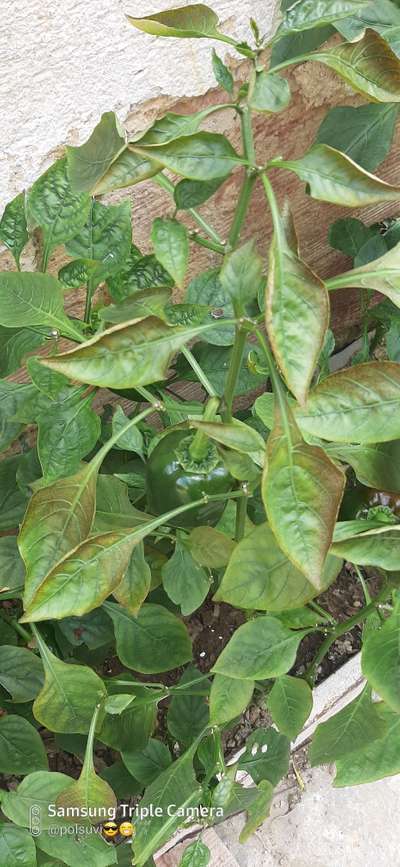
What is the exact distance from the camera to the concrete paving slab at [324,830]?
133 centimetres

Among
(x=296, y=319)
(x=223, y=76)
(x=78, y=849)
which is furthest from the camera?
(x=78, y=849)

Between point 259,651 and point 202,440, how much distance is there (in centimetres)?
24

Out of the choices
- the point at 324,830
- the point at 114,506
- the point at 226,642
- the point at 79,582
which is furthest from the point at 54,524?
the point at 324,830

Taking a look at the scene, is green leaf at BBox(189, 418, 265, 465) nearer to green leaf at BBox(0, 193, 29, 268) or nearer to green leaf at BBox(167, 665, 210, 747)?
green leaf at BBox(0, 193, 29, 268)

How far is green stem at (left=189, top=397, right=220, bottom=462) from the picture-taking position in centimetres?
59

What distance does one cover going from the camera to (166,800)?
2.80 feet

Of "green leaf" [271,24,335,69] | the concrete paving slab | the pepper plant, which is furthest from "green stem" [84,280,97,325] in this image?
the concrete paving slab

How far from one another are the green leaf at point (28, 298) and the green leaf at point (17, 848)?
1.61 feet

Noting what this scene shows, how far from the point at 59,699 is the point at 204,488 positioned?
Result: 29cm

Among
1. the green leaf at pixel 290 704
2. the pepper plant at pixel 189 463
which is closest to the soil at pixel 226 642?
the pepper plant at pixel 189 463

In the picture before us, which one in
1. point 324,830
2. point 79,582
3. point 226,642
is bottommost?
point 324,830

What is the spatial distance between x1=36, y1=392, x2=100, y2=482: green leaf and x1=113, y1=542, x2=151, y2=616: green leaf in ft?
0.37

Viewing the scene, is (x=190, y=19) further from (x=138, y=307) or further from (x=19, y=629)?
(x=19, y=629)

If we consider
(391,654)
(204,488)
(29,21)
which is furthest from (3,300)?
(391,654)
